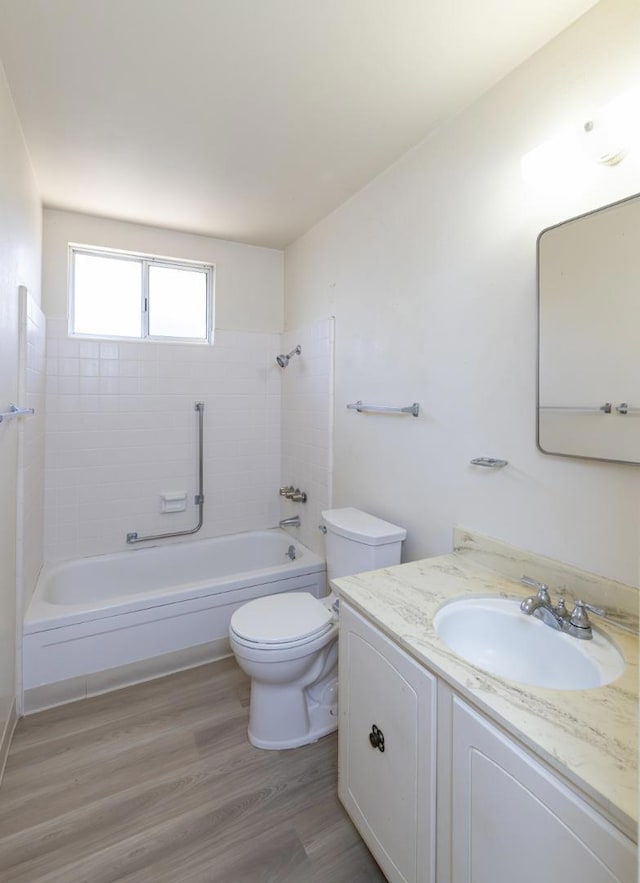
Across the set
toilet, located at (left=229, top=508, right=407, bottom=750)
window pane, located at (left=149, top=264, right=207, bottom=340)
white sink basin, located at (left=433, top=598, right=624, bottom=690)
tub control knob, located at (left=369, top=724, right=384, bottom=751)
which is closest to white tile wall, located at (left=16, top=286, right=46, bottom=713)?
window pane, located at (left=149, top=264, right=207, bottom=340)

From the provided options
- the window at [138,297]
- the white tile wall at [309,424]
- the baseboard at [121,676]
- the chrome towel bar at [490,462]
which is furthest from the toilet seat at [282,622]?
the window at [138,297]

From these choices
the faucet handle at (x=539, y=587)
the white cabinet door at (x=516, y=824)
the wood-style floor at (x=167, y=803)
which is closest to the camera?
the white cabinet door at (x=516, y=824)

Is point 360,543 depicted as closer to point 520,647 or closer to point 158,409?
point 520,647

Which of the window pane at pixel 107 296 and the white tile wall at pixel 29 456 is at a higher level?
the window pane at pixel 107 296

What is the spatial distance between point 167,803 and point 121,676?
2.56 feet

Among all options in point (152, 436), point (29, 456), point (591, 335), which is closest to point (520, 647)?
point (591, 335)

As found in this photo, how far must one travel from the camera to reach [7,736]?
1.71m

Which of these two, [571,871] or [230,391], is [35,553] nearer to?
[230,391]

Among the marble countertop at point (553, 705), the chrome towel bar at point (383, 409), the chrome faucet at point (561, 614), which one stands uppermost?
the chrome towel bar at point (383, 409)

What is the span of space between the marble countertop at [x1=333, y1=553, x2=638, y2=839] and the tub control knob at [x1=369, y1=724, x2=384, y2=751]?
30cm

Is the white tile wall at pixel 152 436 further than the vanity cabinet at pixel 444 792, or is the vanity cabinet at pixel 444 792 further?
the white tile wall at pixel 152 436

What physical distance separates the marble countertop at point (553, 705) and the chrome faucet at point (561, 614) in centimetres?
6

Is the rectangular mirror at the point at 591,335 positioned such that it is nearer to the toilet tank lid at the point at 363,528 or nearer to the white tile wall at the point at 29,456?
the toilet tank lid at the point at 363,528

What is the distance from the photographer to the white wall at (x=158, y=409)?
2.57 m
